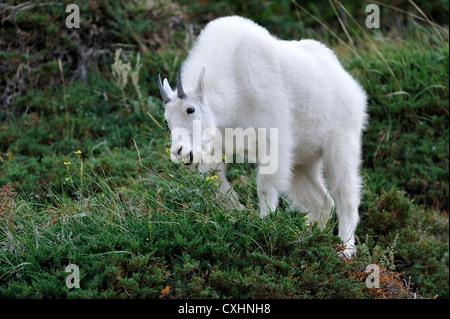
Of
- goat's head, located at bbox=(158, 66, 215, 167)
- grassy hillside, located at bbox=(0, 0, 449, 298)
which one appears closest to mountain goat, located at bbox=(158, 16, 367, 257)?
goat's head, located at bbox=(158, 66, 215, 167)

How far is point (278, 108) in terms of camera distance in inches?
194

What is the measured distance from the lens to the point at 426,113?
7895 mm

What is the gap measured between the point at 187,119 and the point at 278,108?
0.96 meters

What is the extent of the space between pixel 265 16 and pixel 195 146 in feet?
28.5

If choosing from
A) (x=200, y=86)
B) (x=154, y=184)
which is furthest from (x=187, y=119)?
(x=154, y=184)

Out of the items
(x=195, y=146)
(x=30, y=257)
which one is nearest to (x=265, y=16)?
(x=195, y=146)

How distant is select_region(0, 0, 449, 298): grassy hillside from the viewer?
4.00 metres

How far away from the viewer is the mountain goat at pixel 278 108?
4500mm

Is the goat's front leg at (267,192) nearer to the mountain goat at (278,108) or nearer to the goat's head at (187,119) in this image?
the mountain goat at (278,108)

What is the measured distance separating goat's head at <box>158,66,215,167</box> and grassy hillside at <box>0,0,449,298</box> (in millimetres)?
297

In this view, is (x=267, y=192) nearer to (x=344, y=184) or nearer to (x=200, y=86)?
(x=344, y=184)

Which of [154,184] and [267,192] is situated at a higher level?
[267,192]

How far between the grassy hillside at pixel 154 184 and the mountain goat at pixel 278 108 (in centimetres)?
34
